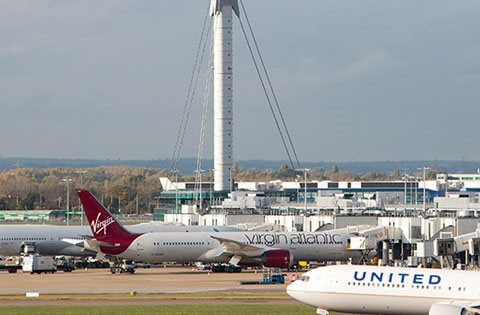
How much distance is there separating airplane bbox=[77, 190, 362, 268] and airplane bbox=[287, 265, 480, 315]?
5841cm

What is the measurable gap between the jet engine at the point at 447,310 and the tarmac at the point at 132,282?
35.0 meters

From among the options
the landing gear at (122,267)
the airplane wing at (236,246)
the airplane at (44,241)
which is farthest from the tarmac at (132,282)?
the airplane at (44,241)

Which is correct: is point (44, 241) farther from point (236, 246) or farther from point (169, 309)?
point (169, 309)

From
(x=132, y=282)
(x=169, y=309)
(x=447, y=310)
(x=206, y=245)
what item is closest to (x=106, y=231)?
(x=206, y=245)

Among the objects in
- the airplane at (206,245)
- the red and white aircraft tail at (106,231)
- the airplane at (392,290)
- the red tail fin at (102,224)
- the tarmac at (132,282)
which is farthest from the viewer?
the airplane at (206,245)

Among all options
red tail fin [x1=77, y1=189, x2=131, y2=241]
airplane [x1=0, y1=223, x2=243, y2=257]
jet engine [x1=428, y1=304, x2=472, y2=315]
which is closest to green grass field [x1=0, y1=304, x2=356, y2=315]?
jet engine [x1=428, y1=304, x2=472, y2=315]

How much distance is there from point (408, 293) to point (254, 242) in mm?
62262

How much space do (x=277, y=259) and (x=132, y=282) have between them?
19.6m

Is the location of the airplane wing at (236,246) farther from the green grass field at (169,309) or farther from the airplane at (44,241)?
the green grass field at (169,309)

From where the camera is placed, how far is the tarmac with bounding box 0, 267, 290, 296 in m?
99.5

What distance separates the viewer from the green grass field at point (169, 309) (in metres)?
→ 75.6

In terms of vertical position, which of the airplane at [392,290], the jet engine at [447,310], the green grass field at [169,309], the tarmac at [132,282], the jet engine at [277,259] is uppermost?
the airplane at [392,290]

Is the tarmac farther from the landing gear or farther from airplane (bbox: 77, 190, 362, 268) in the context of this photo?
airplane (bbox: 77, 190, 362, 268)

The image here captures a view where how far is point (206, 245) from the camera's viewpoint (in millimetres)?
126625
